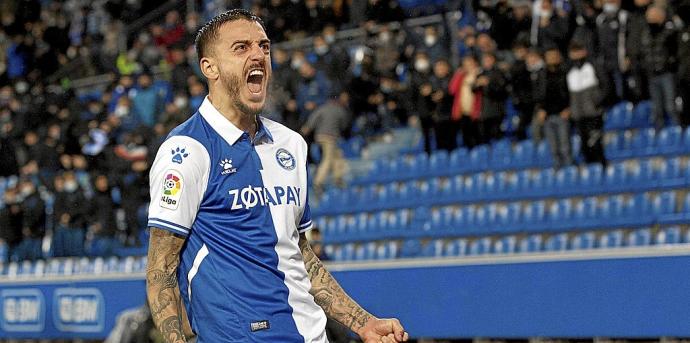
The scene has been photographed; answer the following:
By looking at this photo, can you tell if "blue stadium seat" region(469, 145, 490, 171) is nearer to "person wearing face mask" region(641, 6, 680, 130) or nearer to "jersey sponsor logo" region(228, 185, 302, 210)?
"person wearing face mask" region(641, 6, 680, 130)

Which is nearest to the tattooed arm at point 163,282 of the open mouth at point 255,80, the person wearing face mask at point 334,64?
the open mouth at point 255,80

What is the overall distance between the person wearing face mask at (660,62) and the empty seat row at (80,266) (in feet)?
24.4

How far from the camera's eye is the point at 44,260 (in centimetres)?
1970

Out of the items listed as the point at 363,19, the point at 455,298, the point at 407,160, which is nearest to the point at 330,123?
the point at 407,160

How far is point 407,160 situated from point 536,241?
4083 mm

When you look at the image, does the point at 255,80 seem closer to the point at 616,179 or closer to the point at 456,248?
the point at 616,179

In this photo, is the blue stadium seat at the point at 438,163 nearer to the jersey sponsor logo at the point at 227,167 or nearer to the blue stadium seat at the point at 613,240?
the blue stadium seat at the point at 613,240

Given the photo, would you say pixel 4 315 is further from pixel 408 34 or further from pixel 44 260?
pixel 408 34

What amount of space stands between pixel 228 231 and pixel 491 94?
12355mm

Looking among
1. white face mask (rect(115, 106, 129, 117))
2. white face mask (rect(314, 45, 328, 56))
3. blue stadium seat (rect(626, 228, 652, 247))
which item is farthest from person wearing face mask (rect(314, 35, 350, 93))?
blue stadium seat (rect(626, 228, 652, 247))

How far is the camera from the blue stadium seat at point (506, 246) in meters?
14.8

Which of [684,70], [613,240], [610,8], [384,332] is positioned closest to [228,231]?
[384,332]

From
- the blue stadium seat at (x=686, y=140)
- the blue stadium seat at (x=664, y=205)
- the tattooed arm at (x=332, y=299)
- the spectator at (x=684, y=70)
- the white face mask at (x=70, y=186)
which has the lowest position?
the tattooed arm at (x=332, y=299)

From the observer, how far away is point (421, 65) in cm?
1823
